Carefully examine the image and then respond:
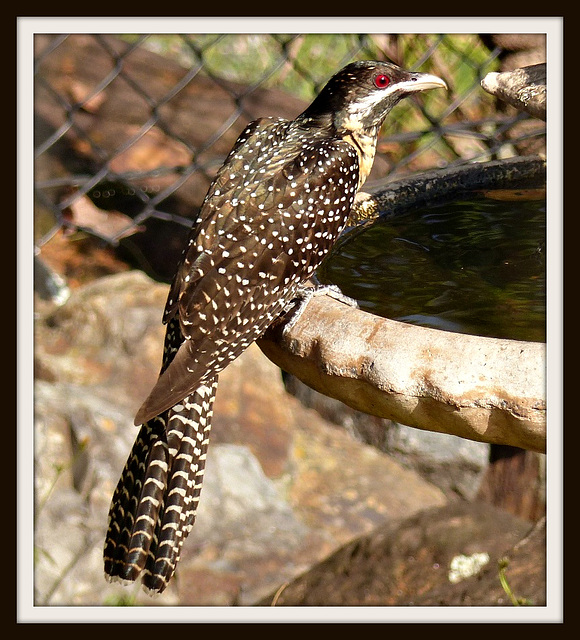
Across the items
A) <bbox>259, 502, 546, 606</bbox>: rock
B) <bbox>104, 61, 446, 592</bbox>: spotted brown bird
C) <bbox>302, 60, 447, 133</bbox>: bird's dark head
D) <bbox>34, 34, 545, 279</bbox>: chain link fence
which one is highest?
<bbox>34, 34, 545, 279</bbox>: chain link fence

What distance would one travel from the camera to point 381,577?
12.6 feet

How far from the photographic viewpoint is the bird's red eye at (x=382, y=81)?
347cm

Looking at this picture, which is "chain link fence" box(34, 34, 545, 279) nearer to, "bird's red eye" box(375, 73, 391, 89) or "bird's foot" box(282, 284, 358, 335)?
"bird's red eye" box(375, 73, 391, 89)

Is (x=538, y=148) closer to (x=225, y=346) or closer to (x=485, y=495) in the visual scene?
(x=485, y=495)

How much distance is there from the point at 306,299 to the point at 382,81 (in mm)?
1175

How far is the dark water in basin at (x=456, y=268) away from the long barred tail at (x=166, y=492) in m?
0.66

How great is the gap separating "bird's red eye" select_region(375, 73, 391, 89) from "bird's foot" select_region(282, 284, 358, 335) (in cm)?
95

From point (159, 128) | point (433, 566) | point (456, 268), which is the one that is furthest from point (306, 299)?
point (159, 128)

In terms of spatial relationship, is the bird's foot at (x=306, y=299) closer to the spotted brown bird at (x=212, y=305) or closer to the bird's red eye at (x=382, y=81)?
the spotted brown bird at (x=212, y=305)

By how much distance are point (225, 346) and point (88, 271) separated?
3796mm

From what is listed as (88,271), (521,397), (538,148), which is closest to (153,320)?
(88,271)

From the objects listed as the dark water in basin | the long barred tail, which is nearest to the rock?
the long barred tail

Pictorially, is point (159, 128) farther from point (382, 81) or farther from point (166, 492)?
point (166, 492)

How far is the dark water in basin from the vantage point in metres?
2.76
